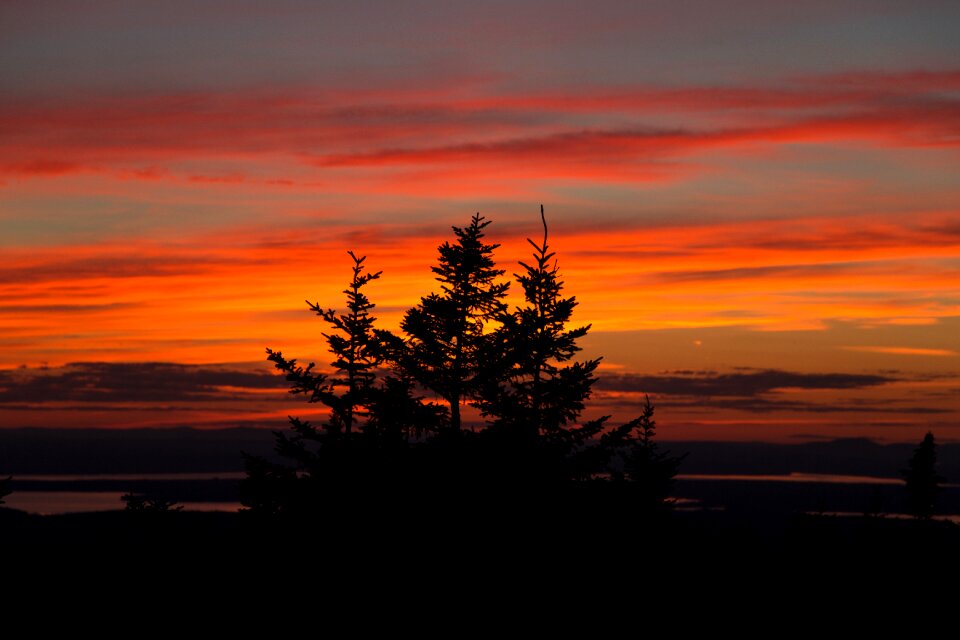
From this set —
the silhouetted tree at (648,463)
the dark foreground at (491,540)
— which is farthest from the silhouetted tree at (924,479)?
the dark foreground at (491,540)

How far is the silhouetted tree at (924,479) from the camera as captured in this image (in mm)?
69875

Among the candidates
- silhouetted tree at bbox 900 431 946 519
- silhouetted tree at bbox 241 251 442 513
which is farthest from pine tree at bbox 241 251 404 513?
silhouetted tree at bbox 900 431 946 519

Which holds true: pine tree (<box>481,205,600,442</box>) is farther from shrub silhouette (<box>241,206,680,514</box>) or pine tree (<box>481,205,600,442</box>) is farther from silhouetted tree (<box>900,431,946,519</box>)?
silhouetted tree (<box>900,431,946,519</box>)

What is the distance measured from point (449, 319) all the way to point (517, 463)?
20652mm

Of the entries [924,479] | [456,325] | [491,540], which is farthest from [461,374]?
[924,479]

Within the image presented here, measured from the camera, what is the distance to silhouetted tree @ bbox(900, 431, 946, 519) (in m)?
69.9

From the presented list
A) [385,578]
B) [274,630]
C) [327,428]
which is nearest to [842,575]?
[385,578]

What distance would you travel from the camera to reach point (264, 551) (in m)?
21.9

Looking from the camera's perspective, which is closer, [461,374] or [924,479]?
[461,374]

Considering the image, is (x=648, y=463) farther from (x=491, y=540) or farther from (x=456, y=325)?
(x=491, y=540)

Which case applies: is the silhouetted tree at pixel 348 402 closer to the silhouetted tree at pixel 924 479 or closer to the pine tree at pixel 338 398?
the pine tree at pixel 338 398

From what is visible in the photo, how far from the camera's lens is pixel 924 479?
70.1 meters

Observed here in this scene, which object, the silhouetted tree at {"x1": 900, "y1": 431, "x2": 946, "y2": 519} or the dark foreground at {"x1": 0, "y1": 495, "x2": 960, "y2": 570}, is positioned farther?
the silhouetted tree at {"x1": 900, "y1": 431, "x2": 946, "y2": 519}

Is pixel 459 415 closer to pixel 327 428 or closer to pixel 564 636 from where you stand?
pixel 327 428
